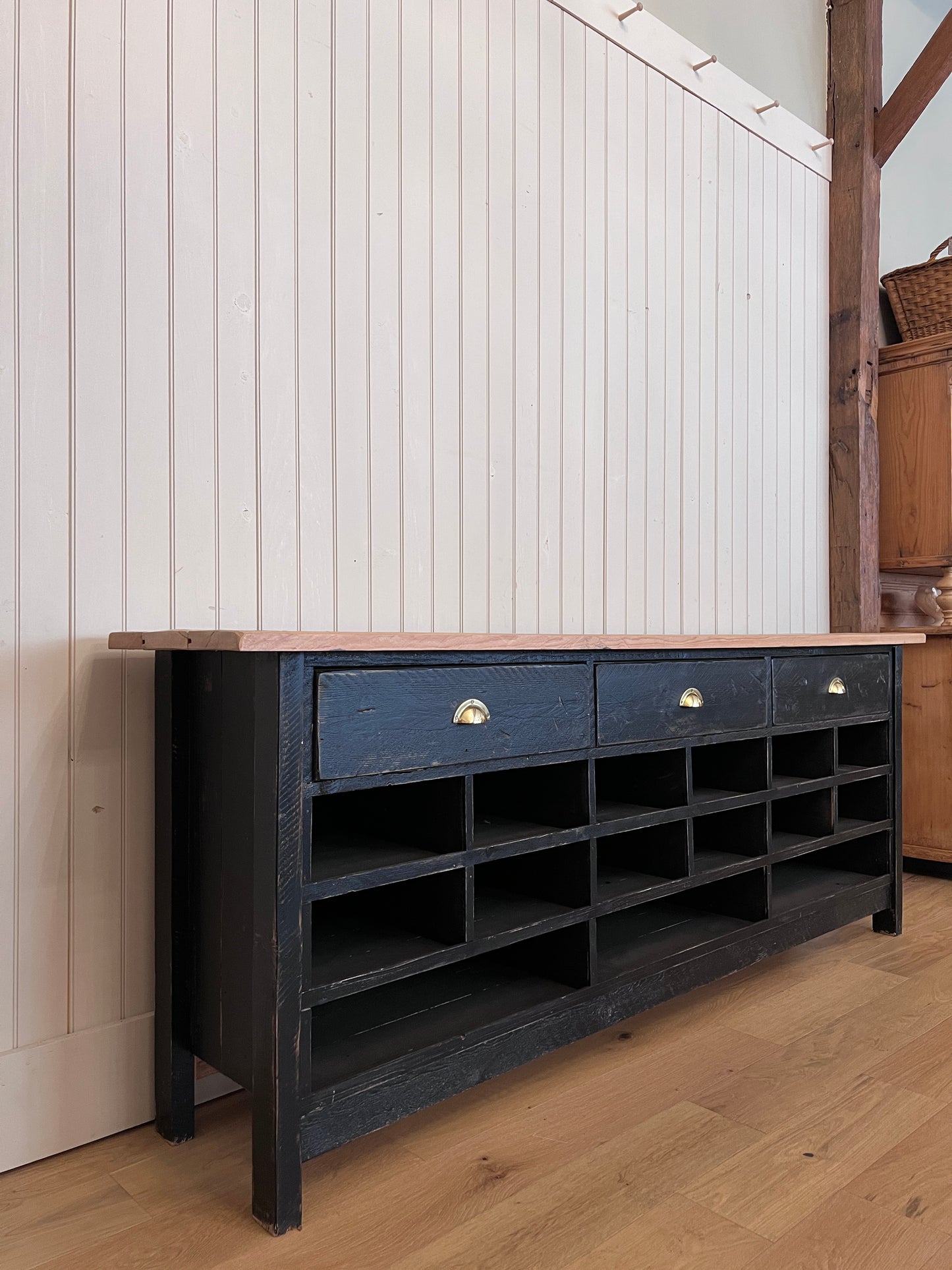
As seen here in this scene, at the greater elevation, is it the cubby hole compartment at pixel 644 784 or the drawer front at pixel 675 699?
the drawer front at pixel 675 699

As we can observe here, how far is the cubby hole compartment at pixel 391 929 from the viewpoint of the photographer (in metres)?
1.27

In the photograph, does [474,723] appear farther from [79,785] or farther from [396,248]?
[396,248]

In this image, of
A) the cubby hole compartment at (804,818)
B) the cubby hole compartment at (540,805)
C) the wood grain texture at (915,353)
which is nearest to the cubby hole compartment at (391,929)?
the cubby hole compartment at (540,805)

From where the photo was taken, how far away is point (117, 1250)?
1.12m

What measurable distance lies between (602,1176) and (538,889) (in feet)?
1.47

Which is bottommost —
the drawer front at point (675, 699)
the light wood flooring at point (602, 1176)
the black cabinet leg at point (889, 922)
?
the light wood flooring at point (602, 1176)

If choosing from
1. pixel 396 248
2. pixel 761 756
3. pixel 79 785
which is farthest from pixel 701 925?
pixel 396 248

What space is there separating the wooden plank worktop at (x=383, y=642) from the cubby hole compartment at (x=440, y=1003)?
481 mm

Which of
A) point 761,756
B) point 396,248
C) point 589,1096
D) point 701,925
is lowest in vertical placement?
point 589,1096

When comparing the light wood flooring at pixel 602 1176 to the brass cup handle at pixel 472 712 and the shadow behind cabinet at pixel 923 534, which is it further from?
the shadow behind cabinet at pixel 923 534

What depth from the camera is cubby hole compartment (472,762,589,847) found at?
1.50 m

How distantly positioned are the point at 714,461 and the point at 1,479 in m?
1.84

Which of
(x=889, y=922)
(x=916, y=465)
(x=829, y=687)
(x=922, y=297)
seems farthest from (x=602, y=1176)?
(x=922, y=297)

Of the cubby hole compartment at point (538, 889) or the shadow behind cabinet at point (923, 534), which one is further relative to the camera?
the shadow behind cabinet at point (923, 534)
